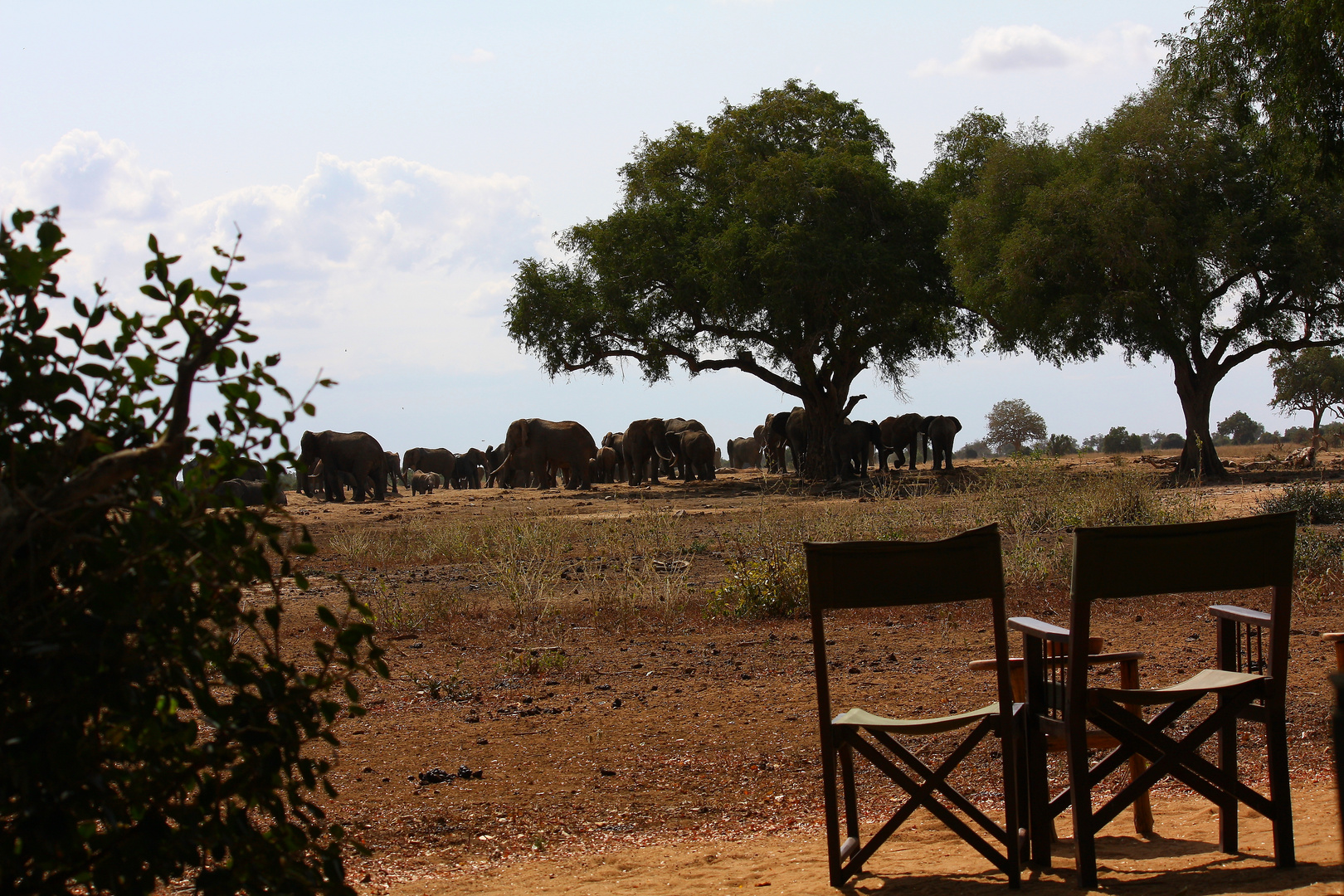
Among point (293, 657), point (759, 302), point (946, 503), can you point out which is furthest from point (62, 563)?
point (759, 302)

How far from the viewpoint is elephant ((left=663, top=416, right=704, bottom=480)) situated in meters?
38.0

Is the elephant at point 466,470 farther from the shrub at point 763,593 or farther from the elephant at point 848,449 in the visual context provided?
the shrub at point 763,593

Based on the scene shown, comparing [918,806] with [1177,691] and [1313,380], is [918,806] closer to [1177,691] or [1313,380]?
[1177,691]

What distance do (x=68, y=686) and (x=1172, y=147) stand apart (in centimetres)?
2591

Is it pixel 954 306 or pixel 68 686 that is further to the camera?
pixel 954 306

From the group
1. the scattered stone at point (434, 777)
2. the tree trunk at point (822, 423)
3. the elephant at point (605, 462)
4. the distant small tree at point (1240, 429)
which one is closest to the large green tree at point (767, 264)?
the tree trunk at point (822, 423)

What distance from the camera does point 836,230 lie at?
2905 centimetres

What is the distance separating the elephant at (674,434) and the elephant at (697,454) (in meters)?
0.07

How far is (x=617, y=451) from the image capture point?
44.7 metres

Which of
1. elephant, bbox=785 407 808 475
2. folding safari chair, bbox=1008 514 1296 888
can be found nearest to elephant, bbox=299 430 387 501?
elephant, bbox=785 407 808 475

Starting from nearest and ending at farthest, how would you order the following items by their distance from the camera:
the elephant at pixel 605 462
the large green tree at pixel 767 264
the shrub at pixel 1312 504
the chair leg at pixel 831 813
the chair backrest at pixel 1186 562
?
the chair backrest at pixel 1186 562 → the chair leg at pixel 831 813 → the shrub at pixel 1312 504 → the large green tree at pixel 767 264 → the elephant at pixel 605 462

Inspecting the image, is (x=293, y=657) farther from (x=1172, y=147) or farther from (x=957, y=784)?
(x=1172, y=147)

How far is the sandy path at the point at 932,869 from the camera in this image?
3736 mm

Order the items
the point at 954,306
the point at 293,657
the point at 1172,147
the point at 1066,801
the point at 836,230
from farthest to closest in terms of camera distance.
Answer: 1. the point at 954,306
2. the point at 836,230
3. the point at 1172,147
4. the point at 293,657
5. the point at 1066,801
